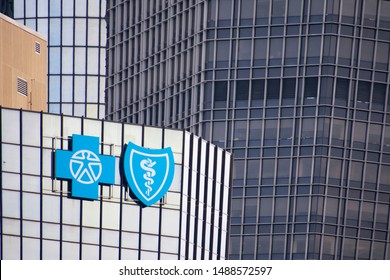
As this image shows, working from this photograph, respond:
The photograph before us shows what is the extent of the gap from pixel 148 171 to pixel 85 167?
5419mm

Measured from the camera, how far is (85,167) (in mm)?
161750

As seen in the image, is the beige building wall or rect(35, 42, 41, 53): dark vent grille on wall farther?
rect(35, 42, 41, 53): dark vent grille on wall

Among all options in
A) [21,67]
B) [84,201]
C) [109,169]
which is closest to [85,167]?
[109,169]

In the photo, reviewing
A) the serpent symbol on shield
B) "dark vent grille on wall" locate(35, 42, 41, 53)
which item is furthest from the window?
the serpent symbol on shield

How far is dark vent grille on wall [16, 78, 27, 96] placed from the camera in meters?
173

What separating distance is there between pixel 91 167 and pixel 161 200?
6759mm

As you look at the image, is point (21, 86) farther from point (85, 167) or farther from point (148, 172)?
point (148, 172)

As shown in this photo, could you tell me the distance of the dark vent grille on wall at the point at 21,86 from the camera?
6811 inches

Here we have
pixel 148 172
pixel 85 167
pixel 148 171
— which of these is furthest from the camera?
pixel 148 172

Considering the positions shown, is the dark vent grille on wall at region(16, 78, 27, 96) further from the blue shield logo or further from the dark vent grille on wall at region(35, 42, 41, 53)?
the blue shield logo

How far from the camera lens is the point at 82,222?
536ft
